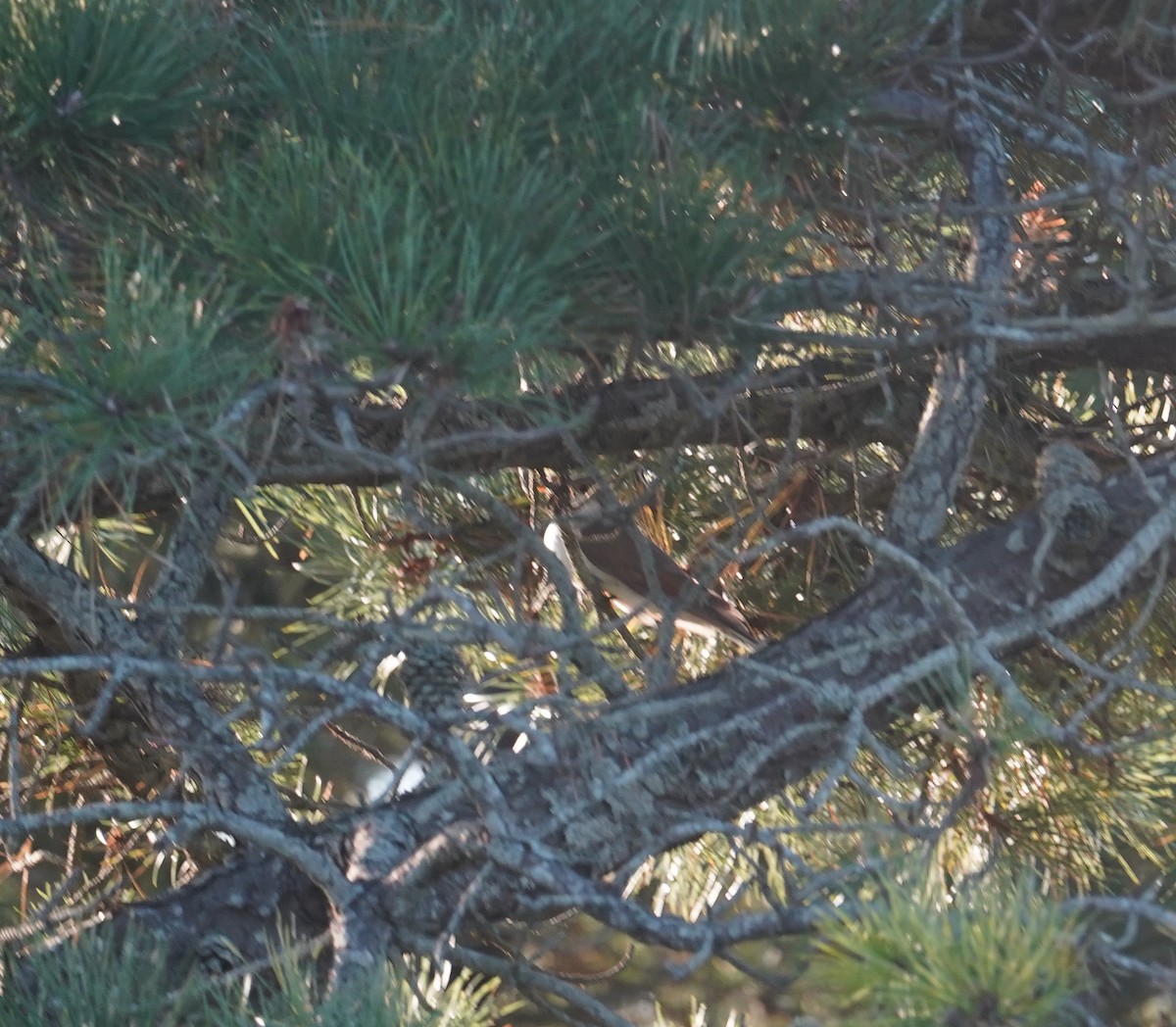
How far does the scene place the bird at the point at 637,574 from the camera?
93cm

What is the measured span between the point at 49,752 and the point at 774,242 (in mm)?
822

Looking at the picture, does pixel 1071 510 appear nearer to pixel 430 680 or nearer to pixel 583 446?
pixel 583 446

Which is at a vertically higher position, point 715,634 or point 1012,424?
point 1012,424

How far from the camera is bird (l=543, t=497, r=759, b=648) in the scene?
930 mm

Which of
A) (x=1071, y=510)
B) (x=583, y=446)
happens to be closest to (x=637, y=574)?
(x=583, y=446)

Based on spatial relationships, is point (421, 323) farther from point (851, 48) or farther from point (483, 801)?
point (851, 48)

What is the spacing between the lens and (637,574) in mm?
2033

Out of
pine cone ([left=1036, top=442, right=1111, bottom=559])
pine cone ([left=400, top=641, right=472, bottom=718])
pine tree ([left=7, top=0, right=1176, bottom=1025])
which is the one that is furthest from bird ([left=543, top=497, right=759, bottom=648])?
pine cone ([left=1036, top=442, right=1111, bottom=559])

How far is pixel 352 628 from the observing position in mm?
826

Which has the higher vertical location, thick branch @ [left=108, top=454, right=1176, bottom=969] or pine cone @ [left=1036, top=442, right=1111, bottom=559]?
pine cone @ [left=1036, top=442, right=1111, bottom=559]

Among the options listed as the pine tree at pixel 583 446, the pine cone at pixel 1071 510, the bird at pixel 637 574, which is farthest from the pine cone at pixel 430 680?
the pine cone at pixel 1071 510

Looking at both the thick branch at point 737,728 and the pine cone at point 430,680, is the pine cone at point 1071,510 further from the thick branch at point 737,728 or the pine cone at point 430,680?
the pine cone at point 430,680

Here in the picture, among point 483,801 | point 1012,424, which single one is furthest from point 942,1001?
point 1012,424

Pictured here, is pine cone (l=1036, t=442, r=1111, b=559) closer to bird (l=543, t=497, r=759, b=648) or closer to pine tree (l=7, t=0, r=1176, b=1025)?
pine tree (l=7, t=0, r=1176, b=1025)
